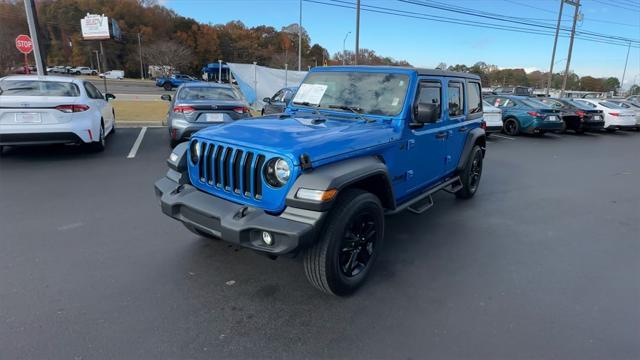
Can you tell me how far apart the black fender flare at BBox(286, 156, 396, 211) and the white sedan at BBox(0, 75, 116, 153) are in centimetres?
596

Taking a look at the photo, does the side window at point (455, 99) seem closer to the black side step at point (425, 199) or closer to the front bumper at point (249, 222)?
the black side step at point (425, 199)

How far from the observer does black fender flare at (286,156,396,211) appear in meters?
2.54

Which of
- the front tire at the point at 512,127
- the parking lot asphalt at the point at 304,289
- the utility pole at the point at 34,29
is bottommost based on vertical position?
the parking lot asphalt at the point at 304,289

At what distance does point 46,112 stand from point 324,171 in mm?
6116

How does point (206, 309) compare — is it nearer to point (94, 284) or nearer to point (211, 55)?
point (94, 284)

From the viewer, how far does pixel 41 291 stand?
9.58 ft

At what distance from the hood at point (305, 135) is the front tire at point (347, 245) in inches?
15.9

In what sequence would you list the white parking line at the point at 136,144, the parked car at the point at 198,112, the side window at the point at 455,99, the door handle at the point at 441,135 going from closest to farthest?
the door handle at the point at 441,135
the side window at the point at 455,99
the parked car at the point at 198,112
the white parking line at the point at 136,144

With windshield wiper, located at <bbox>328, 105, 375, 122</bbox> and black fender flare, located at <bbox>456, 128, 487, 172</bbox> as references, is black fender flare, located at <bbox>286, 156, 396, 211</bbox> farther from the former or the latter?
black fender flare, located at <bbox>456, 128, 487, 172</bbox>

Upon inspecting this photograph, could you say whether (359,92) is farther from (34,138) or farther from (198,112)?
(34,138)

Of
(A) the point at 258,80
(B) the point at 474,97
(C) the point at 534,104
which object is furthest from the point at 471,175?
(A) the point at 258,80

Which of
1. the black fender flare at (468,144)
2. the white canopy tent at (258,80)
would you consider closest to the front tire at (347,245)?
the black fender flare at (468,144)

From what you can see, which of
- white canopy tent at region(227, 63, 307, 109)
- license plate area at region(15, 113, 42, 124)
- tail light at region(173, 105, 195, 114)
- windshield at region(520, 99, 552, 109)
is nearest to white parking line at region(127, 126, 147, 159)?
tail light at region(173, 105, 195, 114)

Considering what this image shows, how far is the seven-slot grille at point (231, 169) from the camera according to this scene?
273 centimetres
